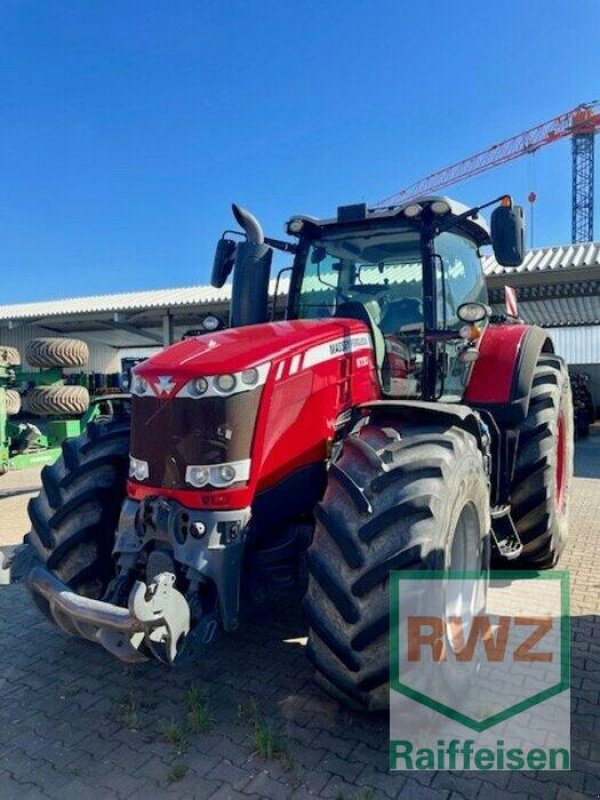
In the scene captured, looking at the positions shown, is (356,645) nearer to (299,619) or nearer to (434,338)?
(299,619)

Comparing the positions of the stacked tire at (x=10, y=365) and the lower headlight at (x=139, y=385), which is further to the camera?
the stacked tire at (x=10, y=365)

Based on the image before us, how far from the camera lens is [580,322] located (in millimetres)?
21344

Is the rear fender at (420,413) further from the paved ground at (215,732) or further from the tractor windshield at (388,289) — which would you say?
the paved ground at (215,732)

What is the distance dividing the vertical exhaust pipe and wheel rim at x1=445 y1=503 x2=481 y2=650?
5.99 feet

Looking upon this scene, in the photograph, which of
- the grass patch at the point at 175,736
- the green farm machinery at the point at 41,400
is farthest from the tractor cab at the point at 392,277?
the green farm machinery at the point at 41,400

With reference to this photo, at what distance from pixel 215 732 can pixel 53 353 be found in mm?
6973

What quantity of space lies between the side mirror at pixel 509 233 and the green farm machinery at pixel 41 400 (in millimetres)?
6123

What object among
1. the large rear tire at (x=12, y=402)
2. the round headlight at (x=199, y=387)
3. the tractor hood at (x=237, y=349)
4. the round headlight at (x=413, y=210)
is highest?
the round headlight at (x=413, y=210)

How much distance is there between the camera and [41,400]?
27.1 feet

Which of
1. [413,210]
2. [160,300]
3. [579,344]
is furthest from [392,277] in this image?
[579,344]

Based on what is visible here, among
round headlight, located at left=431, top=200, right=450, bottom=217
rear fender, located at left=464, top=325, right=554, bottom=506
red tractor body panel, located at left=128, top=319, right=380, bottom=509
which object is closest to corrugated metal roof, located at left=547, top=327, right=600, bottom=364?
rear fender, located at left=464, top=325, right=554, bottom=506

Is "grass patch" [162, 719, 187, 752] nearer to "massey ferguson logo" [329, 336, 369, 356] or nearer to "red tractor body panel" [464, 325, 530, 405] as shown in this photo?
"massey ferguson logo" [329, 336, 369, 356]

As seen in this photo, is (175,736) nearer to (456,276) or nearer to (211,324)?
(211,324)

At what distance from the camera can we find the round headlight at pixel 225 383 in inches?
99.2
